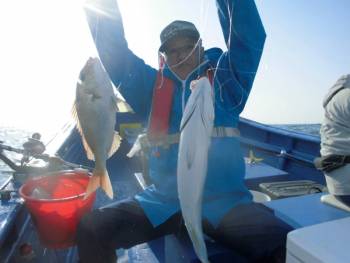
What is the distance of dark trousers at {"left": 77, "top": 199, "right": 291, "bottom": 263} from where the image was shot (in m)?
2.41

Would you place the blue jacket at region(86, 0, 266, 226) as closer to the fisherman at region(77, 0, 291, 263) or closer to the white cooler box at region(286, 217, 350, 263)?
the fisherman at region(77, 0, 291, 263)

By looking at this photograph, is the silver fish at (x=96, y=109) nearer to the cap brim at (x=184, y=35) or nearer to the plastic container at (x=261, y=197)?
the cap brim at (x=184, y=35)

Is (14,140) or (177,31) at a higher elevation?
(177,31)

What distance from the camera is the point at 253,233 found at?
2.46 metres

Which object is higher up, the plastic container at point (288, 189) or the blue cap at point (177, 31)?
the blue cap at point (177, 31)

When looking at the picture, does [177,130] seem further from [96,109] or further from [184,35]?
[96,109]

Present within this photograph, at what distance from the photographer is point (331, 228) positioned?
1.84m

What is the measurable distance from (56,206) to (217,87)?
5.83ft

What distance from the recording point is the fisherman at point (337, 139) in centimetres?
338

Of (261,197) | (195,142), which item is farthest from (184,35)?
(261,197)

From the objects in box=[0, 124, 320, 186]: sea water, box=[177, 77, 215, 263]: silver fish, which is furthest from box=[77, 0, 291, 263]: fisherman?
box=[0, 124, 320, 186]: sea water

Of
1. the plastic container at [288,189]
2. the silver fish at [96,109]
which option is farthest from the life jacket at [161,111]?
the plastic container at [288,189]

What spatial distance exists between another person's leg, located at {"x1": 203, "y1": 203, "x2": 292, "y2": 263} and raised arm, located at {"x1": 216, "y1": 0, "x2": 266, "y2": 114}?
3.13 ft

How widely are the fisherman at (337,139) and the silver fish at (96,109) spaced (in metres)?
2.41
